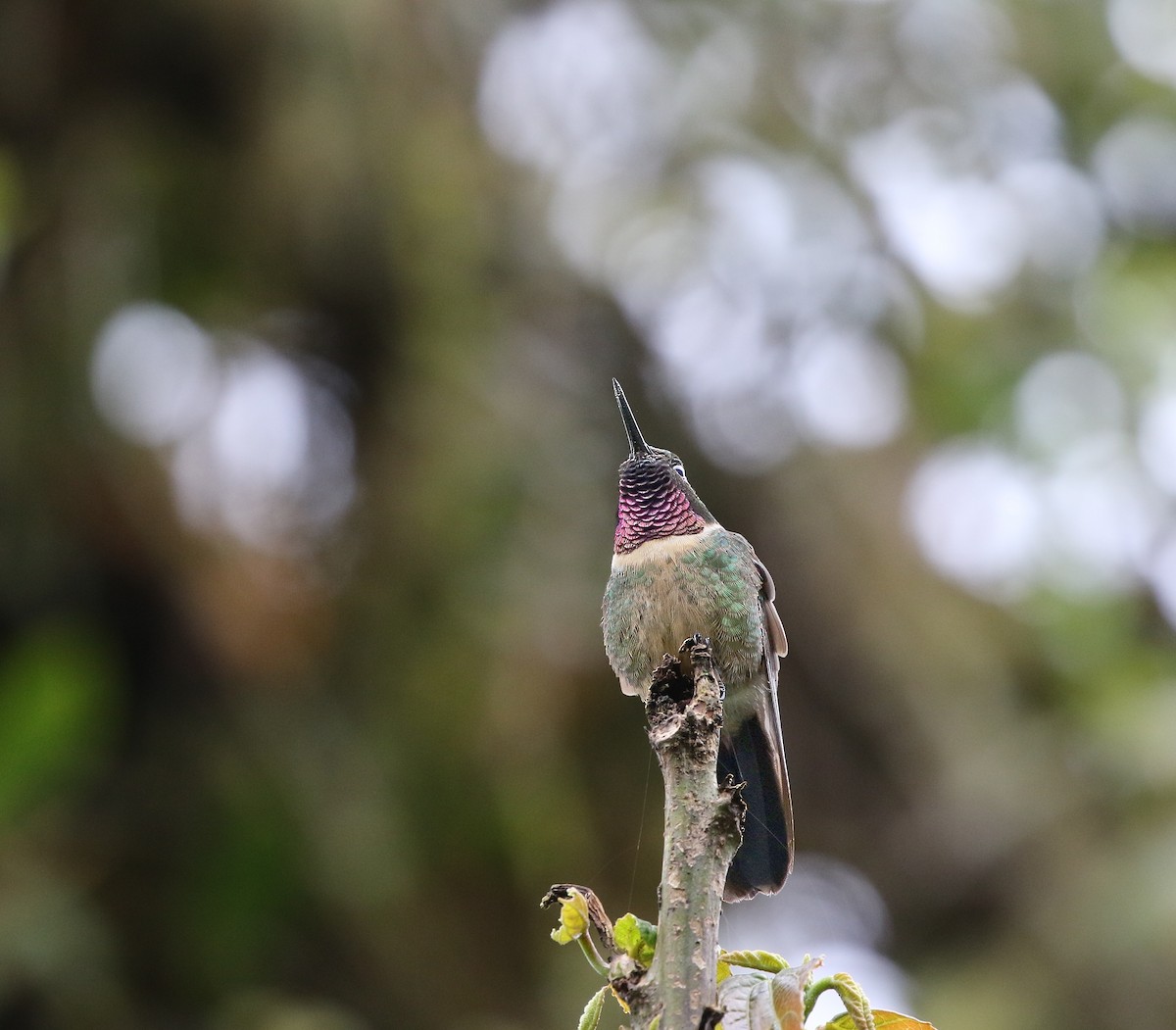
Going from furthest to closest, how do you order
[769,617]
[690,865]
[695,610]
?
[769,617]
[695,610]
[690,865]

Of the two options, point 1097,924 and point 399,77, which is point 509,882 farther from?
point 399,77

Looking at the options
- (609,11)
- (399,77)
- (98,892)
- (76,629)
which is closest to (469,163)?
(399,77)

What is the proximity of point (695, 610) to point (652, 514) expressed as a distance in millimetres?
251

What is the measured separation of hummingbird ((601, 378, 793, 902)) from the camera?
2.57 meters

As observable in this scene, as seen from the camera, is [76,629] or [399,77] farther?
[399,77]

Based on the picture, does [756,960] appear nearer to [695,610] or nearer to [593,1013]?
[593,1013]

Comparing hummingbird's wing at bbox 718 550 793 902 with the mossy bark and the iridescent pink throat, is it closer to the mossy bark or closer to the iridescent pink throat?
the iridescent pink throat

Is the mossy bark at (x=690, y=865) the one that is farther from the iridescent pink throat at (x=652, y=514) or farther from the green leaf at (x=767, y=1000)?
the iridescent pink throat at (x=652, y=514)

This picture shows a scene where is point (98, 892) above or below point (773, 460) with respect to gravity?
below

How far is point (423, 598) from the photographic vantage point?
19.6 ft

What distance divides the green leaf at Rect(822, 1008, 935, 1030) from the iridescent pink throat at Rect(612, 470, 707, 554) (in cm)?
135

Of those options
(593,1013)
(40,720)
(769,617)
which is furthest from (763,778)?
(40,720)

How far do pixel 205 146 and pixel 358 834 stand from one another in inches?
140

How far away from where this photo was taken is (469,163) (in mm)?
6496
